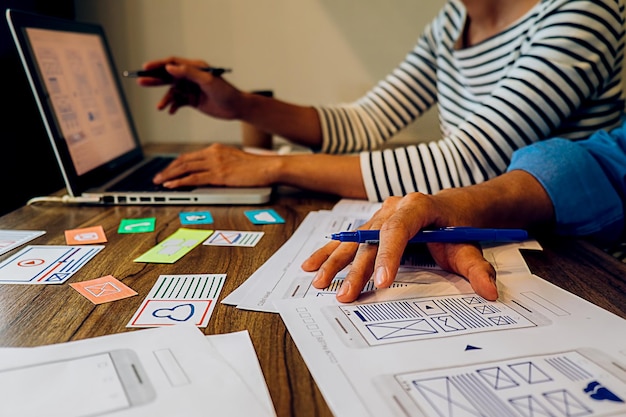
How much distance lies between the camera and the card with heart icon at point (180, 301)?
0.47 meters

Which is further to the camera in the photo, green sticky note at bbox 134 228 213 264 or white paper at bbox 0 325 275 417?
green sticky note at bbox 134 228 213 264

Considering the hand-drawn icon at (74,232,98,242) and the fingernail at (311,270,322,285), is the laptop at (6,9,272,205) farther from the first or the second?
the fingernail at (311,270,322,285)

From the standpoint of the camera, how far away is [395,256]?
0.52 meters

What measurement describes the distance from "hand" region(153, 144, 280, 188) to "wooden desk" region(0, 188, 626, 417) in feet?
0.24

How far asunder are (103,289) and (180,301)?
0.09 m

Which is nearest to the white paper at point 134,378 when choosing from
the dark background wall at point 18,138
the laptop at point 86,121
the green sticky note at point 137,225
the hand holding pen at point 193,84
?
the green sticky note at point 137,225

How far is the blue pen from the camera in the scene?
0.56 meters

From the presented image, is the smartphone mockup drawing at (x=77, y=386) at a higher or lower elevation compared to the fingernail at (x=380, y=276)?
higher

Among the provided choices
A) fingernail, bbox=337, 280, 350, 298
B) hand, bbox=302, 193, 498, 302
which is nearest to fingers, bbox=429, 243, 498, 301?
hand, bbox=302, 193, 498, 302

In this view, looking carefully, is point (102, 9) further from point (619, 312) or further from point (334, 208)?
point (619, 312)

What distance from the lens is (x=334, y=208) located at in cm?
86

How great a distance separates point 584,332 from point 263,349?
258 mm

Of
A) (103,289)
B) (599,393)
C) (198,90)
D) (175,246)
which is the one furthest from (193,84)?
(599,393)

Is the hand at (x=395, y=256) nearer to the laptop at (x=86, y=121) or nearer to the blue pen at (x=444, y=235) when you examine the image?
the blue pen at (x=444, y=235)
